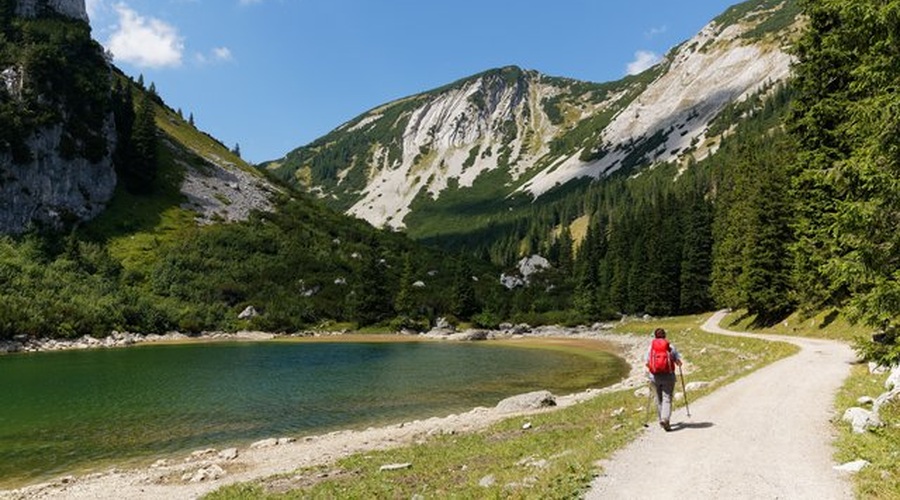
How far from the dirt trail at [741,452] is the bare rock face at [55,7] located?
17392 cm

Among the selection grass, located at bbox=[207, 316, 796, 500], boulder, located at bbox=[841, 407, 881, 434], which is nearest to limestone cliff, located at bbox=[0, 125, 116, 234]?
grass, located at bbox=[207, 316, 796, 500]

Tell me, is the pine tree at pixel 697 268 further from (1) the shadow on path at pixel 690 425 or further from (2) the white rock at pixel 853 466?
(2) the white rock at pixel 853 466

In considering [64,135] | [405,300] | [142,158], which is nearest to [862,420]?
[405,300]

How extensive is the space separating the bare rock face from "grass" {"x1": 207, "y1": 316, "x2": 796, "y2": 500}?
546 ft

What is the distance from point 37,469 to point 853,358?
39.3 m

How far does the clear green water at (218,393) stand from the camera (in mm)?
28062

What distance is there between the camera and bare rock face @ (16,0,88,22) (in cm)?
14062

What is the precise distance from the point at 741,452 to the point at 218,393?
36.4m

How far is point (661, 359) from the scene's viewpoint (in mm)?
18875

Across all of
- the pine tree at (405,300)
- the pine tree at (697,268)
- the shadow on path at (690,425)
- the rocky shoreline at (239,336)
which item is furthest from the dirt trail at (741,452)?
the pine tree at (405,300)

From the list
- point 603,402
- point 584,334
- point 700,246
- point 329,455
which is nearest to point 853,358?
point 603,402

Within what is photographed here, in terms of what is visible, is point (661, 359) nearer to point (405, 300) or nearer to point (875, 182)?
point (875, 182)

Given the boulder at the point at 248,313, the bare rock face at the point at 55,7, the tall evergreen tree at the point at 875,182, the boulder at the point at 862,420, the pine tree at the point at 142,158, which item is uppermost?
the bare rock face at the point at 55,7

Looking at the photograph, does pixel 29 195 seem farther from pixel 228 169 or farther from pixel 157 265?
pixel 228 169
